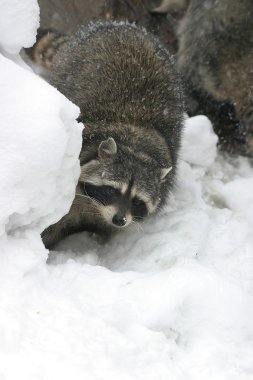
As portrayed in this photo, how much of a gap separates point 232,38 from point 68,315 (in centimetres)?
384

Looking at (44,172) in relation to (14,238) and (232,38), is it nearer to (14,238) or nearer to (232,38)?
(14,238)

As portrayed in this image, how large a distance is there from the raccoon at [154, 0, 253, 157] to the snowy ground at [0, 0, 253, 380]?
232 centimetres

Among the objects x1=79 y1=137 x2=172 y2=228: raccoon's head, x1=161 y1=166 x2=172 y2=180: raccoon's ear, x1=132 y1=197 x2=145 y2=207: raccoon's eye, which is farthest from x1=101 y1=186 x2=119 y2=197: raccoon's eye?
x1=161 y1=166 x2=172 y2=180: raccoon's ear

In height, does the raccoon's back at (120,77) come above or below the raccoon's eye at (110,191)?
above

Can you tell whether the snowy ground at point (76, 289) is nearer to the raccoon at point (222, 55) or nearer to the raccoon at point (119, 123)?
the raccoon at point (119, 123)

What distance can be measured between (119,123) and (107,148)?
0.36 m

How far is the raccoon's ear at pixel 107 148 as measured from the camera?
4.09 metres

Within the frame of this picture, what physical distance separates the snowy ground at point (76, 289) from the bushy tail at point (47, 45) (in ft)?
7.74

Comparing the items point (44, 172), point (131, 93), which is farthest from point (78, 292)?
point (131, 93)

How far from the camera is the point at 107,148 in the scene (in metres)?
4.12

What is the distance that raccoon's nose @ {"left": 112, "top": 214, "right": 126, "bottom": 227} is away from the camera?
396 centimetres

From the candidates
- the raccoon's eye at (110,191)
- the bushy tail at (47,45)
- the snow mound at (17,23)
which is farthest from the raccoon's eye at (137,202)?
the bushy tail at (47,45)

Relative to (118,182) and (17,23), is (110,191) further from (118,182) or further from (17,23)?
(17,23)

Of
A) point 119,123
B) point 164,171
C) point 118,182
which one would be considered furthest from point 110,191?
point 119,123
